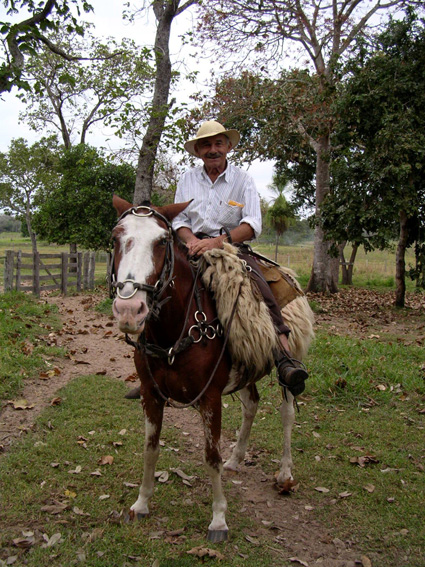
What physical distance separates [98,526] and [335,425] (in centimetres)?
326

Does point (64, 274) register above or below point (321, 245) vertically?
below

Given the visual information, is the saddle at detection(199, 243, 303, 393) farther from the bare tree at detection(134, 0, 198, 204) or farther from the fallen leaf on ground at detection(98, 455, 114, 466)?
the bare tree at detection(134, 0, 198, 204)

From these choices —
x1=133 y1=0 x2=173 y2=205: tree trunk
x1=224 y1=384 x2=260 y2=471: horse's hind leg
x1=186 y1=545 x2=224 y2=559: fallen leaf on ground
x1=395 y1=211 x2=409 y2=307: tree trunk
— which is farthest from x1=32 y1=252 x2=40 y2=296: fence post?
x1=186 y1=545 x2=224 y2=559: fallen leaf on ground

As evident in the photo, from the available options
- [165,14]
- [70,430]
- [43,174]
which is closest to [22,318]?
[70,430]

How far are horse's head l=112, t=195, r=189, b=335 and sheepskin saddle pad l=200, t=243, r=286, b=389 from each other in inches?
27.7

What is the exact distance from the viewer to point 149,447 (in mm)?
3816

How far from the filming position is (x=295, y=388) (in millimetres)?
4008

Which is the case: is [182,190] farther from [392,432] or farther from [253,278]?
[392,432]

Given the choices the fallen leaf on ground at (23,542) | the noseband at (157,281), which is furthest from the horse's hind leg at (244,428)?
the noseband at (157,281)

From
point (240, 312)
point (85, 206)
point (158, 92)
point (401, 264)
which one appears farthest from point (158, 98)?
point (85, 206)

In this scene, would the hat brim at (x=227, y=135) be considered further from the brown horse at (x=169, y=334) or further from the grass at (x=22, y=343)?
the grass at (x=22, y=343)

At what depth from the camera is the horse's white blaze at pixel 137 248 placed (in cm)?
273

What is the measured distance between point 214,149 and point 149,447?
261 cm

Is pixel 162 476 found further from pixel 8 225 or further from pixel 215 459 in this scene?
pixel 8 225
